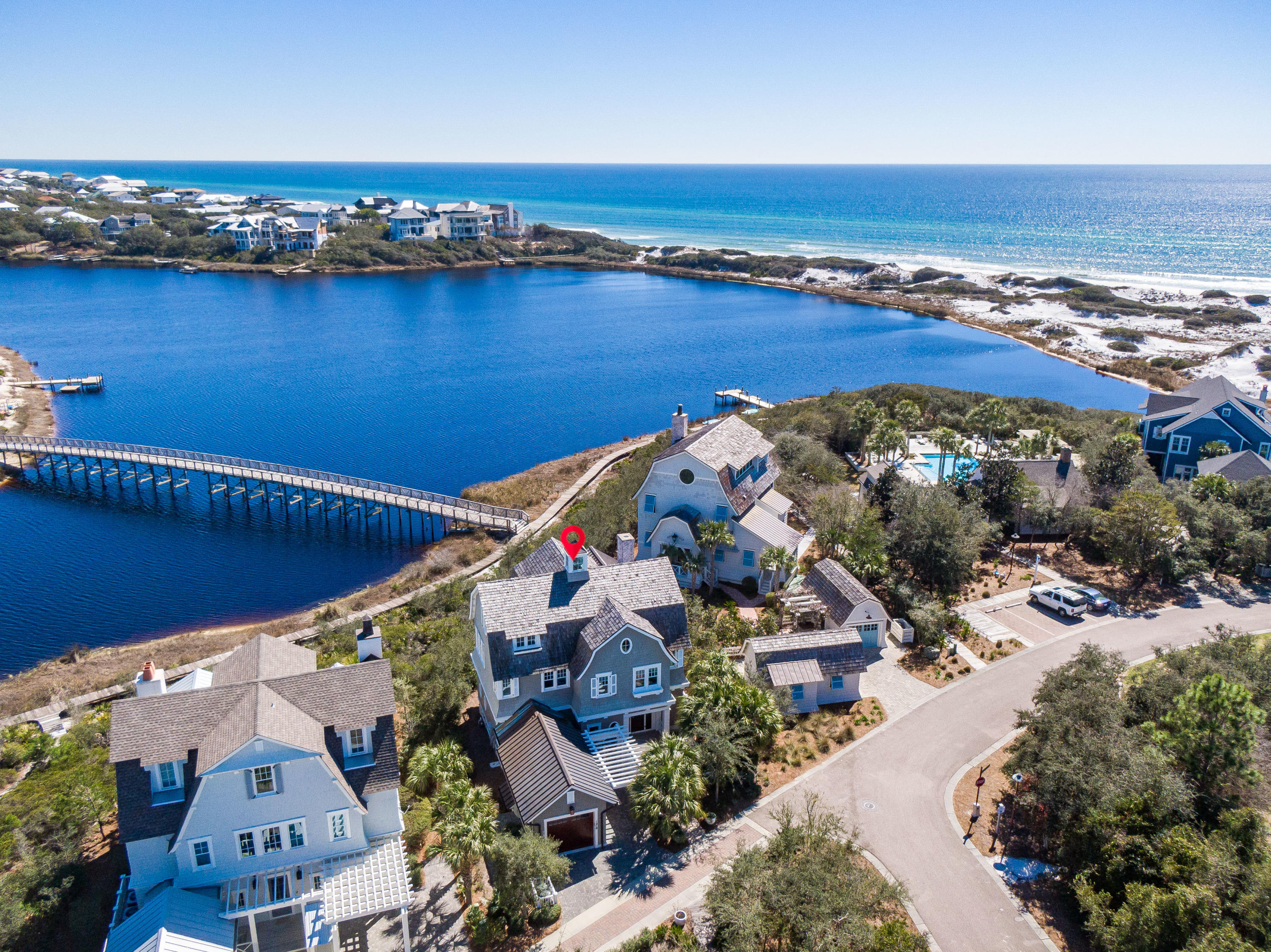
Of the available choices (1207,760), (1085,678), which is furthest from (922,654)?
(1207,760)

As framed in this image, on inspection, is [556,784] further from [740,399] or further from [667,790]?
[740,399]

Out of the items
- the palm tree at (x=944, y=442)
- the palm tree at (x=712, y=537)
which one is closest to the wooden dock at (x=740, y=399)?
the palm tree at (x=944, y=442)

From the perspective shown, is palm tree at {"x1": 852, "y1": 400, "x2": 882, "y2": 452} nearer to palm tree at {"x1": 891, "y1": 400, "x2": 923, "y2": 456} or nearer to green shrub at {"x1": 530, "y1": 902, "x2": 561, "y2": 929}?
palm tree at {"x1": 891, "y1": 400, "x2": 923, "y2": 456}

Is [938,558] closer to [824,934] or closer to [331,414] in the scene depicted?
[824,934]

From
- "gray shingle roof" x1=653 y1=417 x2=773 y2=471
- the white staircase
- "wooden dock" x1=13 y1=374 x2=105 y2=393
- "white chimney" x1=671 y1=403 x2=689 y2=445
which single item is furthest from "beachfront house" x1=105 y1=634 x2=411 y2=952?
"wooden dock" x1=13 y1=374 x2=105 y2=393

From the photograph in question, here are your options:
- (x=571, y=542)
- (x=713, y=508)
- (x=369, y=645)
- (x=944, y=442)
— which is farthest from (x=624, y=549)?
(x=944, y=442)
